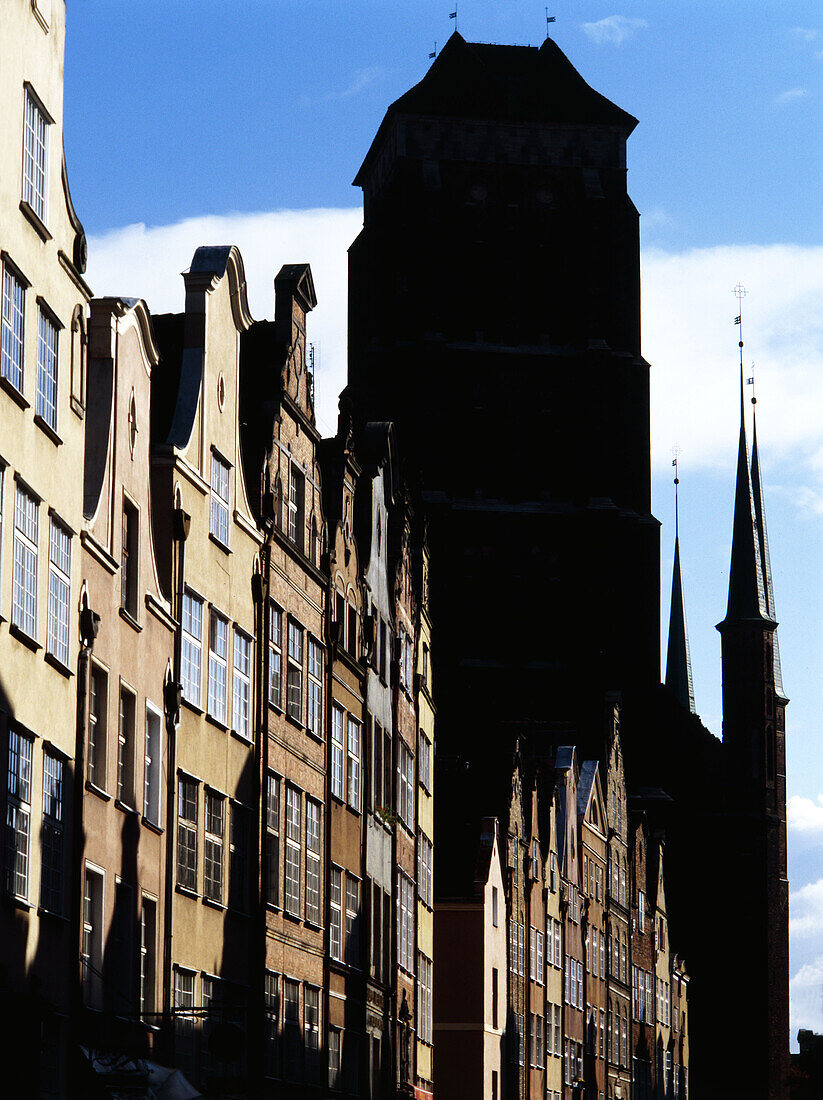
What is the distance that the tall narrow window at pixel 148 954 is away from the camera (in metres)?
31.4

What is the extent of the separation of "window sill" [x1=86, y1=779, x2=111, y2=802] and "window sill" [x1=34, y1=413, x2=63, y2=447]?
438 cm

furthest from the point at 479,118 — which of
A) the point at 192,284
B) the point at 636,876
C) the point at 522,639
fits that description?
the point at 192,284

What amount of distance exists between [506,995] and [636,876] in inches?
1199

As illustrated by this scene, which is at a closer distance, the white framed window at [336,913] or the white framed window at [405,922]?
the white framed window at [336,913]

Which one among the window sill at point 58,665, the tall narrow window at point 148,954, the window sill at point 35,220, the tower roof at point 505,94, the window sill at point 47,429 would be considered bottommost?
the tall narrow window at point 148,954

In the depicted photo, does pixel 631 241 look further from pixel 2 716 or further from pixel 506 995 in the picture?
pixel 2 716

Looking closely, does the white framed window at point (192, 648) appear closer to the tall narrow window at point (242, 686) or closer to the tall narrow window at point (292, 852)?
the tall narrow window at point (242, 686)

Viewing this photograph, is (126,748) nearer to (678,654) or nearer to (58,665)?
(58,665)

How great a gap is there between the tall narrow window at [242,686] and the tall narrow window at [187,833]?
2.51m

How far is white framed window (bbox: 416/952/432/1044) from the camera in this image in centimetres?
5388

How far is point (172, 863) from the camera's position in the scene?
1278 inches

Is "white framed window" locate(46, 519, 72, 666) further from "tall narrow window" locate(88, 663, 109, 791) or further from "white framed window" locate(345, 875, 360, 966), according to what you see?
"white framed window" locate(345, 875, 360, 966)

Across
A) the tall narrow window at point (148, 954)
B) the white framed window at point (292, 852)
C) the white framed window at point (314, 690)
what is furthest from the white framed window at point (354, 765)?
the tall narrow window at point (148, 954)

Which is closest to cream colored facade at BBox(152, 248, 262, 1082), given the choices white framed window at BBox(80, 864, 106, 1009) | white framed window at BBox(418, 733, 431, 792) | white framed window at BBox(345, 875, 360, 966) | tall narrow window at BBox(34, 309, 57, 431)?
white framed window at BBox(80, 864, 106, 1009)
